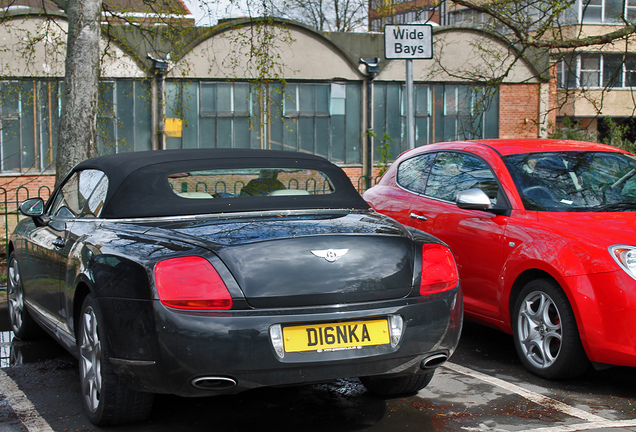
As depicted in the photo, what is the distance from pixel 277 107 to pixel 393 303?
66.7 feet

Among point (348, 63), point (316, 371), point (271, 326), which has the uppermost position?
point (348, 63)

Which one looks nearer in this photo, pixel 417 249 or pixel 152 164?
pixel 417 249

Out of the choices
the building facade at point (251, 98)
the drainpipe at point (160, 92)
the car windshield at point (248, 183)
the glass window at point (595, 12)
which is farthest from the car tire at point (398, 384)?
the glass window at point (595, 12)

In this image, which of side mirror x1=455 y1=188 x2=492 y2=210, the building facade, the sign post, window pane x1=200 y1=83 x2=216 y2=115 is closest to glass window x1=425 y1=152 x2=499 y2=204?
side mirror x1=455 y1=188 x2=492 y2=210

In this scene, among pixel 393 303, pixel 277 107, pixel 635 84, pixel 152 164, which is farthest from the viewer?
pixel 635 84

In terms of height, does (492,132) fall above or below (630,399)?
above

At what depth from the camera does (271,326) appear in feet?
11.2

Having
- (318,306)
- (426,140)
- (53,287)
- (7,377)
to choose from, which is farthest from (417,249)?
(426,140)

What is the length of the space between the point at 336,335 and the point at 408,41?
18.6ft

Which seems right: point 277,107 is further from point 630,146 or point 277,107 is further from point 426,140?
point 630,146

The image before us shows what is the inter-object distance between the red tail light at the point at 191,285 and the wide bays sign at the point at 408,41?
5.38m

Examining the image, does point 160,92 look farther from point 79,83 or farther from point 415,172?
point 415,172

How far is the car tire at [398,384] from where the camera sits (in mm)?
4418

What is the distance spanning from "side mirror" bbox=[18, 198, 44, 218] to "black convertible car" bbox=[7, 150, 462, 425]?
97 centimetres
